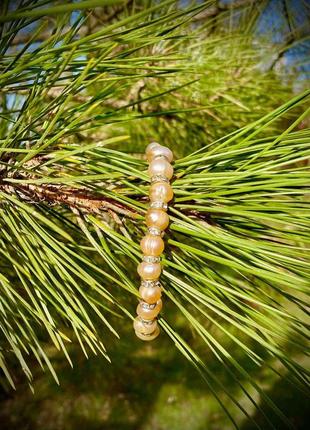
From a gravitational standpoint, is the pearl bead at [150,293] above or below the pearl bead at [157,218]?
below

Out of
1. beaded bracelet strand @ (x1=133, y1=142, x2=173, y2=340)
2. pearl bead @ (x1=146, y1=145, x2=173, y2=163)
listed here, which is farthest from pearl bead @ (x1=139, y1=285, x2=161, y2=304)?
pearl bead @ (x1=146, y1=145, x2=173, y2=163)

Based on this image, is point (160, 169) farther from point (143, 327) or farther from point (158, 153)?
point (143, 327)

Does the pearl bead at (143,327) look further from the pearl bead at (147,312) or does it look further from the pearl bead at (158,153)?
the pearl bead at (158,153)

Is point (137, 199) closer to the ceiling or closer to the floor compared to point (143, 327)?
closer to the ceiling

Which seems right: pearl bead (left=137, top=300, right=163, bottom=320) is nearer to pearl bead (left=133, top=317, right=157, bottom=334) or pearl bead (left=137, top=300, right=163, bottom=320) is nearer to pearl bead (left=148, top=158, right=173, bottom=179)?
pearl bead (left=133, top=317, right=157, bottom=334)

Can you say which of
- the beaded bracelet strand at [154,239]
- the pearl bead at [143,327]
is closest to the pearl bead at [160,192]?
the beaded bracelet strand at [154,239]

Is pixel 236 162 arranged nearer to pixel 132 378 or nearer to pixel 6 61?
pixel 6 61

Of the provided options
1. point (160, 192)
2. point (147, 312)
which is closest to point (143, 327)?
point (147, 312)
